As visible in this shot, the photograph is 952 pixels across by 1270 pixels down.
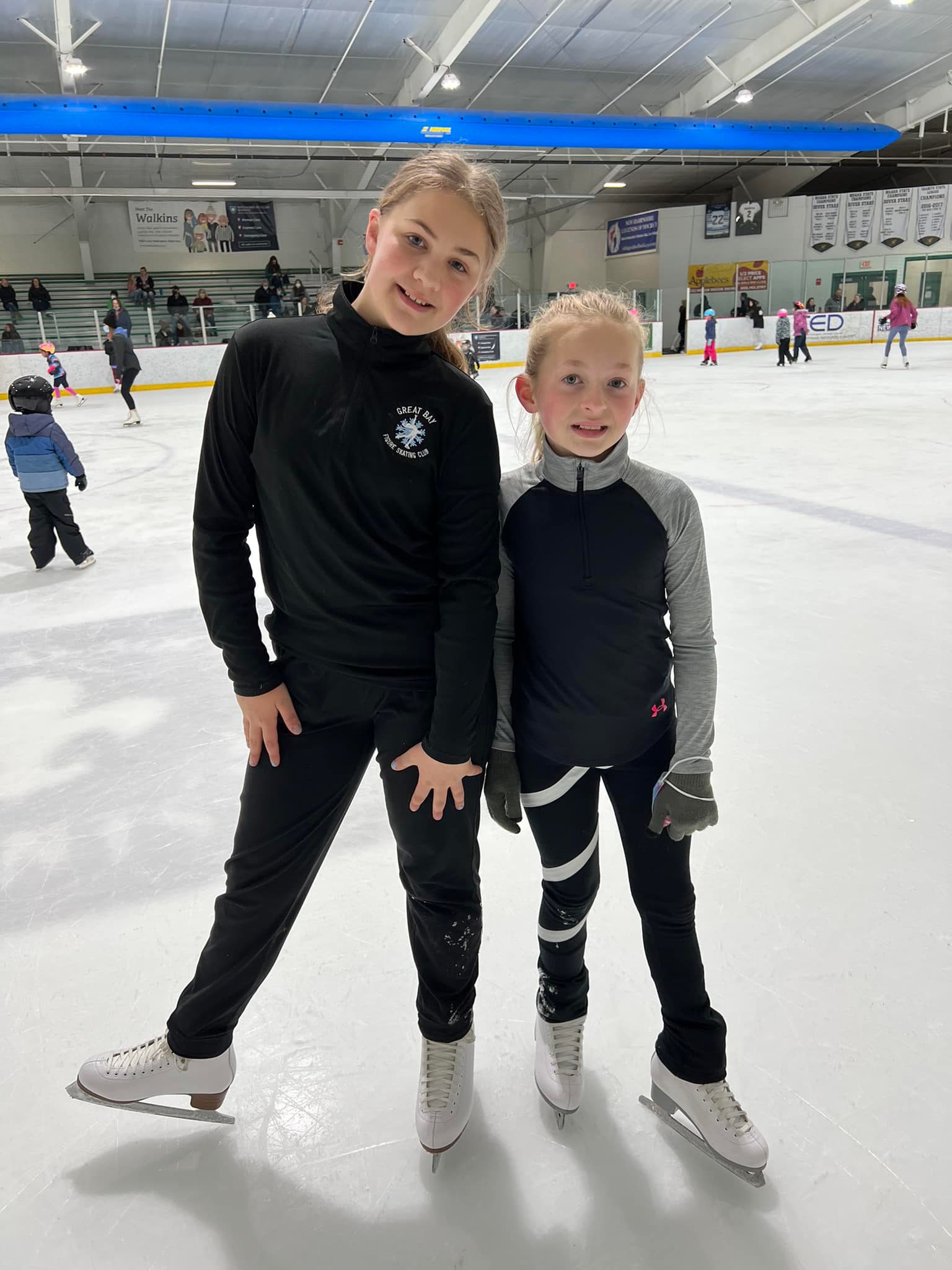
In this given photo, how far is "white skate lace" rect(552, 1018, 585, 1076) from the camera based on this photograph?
127cm

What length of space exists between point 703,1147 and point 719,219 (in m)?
25.1

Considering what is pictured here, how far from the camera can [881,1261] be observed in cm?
103

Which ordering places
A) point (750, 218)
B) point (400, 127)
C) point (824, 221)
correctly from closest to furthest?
point (400, 127)
point (824, 221)
point (750, 218)

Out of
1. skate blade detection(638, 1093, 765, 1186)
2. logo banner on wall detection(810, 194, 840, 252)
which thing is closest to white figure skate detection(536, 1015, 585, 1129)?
skate blade detection(638, 1093, 765, 1186)

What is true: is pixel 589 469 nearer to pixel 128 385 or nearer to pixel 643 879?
pixel 643 879

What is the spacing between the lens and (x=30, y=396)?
4.05 metres

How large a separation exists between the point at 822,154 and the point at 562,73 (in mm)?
9142

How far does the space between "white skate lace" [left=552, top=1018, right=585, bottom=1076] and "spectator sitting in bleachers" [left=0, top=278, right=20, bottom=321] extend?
19.3m

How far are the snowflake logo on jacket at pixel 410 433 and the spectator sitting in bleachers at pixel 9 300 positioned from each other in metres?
19.1

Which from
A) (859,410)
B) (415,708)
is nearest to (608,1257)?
(415,708)

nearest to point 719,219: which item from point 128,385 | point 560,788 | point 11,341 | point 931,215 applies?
point 931,215

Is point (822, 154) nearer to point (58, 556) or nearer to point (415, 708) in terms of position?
point (58, 556)

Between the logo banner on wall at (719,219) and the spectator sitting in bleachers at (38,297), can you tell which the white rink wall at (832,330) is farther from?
the spectator sitting in bleachers at (38,297)

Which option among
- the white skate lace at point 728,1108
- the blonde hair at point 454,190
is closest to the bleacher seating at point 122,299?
the blonde hair at point 454,190
